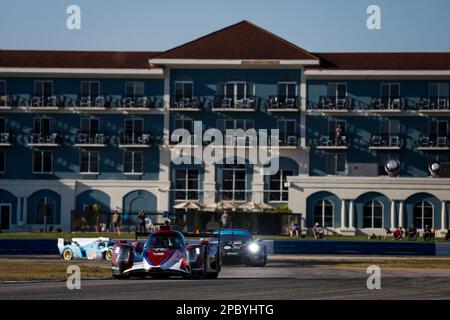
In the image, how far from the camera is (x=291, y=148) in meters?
78.7

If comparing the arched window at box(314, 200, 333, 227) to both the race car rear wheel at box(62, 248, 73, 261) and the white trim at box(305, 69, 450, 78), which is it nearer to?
the white trim at box(305, 69, 450, 78)

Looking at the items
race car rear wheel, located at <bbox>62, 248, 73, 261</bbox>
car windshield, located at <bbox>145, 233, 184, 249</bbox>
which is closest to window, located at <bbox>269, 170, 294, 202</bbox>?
race car rear wheel, located at <bbox>62, 248, 73, 261</bbox>

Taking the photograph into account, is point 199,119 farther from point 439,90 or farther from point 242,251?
point 242,251

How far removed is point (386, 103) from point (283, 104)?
306 inches

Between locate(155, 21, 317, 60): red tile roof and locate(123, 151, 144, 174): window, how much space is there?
7.75 m

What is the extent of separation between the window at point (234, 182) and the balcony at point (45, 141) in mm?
12871

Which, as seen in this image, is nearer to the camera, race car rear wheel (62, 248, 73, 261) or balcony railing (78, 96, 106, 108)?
race car rear wheel (62, 248, 73, 261)

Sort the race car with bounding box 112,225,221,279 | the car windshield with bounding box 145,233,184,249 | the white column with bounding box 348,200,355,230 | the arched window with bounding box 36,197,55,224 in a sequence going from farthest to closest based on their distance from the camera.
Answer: the arched window with bounding box 36,197,55,224 < the white column with bounding box 348,200,355,230 < the car windshield with bounding box 145,233,184,249 < the race car with bounding box 112,225,221,279

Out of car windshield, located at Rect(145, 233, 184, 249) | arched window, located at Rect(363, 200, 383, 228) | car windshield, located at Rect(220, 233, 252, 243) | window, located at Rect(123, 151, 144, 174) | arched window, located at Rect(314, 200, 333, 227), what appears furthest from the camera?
window, located at Rect(123, 151, 144, 174)

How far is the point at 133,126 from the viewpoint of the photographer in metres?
80.8

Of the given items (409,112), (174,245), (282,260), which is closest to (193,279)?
(174,245)

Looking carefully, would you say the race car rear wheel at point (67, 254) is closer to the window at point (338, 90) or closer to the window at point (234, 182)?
the window at point (234, 182)

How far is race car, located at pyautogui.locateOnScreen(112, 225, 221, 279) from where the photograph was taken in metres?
27.2
